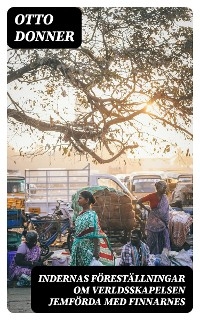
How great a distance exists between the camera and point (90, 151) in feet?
24.5

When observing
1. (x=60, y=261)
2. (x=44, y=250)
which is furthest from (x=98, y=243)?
(x=44, y=250)

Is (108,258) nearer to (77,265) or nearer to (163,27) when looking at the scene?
(77,265)

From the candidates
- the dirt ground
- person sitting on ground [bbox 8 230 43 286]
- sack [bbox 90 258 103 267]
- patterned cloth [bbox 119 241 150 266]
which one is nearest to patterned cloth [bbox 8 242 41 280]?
person sitting on ground [bbox 8 230 43 286]

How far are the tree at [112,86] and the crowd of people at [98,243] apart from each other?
0.57 metres

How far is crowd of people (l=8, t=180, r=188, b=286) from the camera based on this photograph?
7148 mm

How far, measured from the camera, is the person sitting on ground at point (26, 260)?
23.1ft

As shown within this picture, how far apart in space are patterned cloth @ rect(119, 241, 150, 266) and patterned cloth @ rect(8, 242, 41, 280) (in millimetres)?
939

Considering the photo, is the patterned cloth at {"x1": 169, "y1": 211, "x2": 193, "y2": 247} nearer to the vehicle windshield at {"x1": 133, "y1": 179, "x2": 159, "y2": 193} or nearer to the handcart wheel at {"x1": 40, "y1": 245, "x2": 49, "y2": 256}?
the vehicle windshield at {"x1": 133, "y1": 179, "x2": 159, "y2": 193}

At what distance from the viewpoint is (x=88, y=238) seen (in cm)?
734

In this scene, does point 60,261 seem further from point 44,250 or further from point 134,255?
point 134,255

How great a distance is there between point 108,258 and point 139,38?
7.72 ft

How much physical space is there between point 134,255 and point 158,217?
55 cm

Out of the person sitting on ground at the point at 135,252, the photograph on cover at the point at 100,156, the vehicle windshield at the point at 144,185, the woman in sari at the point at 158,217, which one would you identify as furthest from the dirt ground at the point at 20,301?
the vehicle windshield at the point at 144,185
